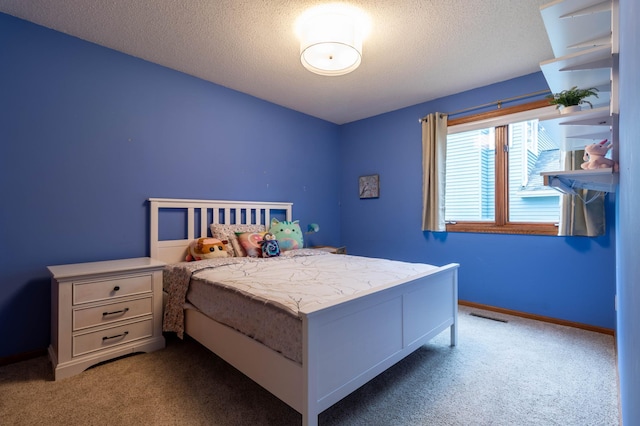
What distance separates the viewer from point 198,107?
10.3 feet

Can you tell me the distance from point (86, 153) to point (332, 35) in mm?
2150

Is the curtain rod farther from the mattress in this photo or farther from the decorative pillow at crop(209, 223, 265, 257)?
the decorative pillow at crop(209, 223, 265, 257)

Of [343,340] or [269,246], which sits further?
[269,246]

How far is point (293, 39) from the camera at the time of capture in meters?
2.42

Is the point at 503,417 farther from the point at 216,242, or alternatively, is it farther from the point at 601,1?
the point at 216,242

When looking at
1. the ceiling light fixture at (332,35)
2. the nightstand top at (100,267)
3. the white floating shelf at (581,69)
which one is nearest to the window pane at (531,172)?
the white floating shelf at (581,69)

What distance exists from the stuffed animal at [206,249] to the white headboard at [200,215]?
0.57 ft

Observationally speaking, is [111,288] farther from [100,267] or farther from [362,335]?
[362,335]

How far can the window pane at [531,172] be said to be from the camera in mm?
2998

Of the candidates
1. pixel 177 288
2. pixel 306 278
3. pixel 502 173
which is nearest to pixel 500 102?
pixel 502 173

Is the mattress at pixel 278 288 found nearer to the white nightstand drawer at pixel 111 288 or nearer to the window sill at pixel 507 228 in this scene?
the white nightstand drawer at pixel 111 288

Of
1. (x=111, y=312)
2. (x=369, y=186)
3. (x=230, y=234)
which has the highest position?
(x=369, y=186)

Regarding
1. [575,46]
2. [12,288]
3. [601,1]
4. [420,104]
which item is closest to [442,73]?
[420,104]

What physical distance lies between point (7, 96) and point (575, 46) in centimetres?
361
